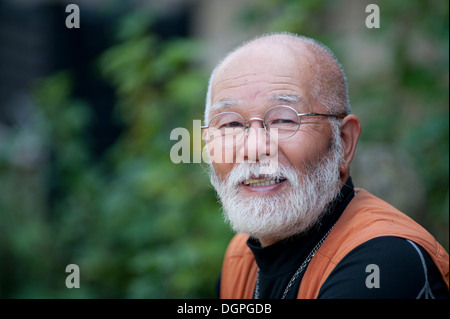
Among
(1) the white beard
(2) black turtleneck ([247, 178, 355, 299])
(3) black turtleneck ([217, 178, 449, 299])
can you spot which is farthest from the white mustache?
(3) black turtleneck ([217, 178, 449, 299])

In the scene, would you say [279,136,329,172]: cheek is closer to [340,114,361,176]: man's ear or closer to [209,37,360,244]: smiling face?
[209,37,360,244]: smiling face

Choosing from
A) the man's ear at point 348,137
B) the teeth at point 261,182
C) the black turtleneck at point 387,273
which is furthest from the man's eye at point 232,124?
the black turtleneck at point 387,273

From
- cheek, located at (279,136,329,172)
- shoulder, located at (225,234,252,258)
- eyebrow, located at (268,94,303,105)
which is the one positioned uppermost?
eyebrow, located at (268,94,303,105)

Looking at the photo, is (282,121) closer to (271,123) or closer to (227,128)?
(271,123)

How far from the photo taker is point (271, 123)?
1952 millimetres

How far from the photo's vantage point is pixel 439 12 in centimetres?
344

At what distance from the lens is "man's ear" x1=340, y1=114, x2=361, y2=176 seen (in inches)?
82.6

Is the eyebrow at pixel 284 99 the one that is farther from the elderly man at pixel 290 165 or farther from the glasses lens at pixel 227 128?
the glasses lens at pixel 227 128

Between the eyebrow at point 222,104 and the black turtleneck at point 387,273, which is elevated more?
the eyebrow at point 222,104

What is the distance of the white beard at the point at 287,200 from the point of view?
1932mm

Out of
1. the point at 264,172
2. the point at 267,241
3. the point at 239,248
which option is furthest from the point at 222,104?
the point at 239,248

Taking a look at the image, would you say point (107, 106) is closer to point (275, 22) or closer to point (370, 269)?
point (275, 22)

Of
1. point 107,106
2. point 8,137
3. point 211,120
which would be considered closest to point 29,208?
point 8,137
